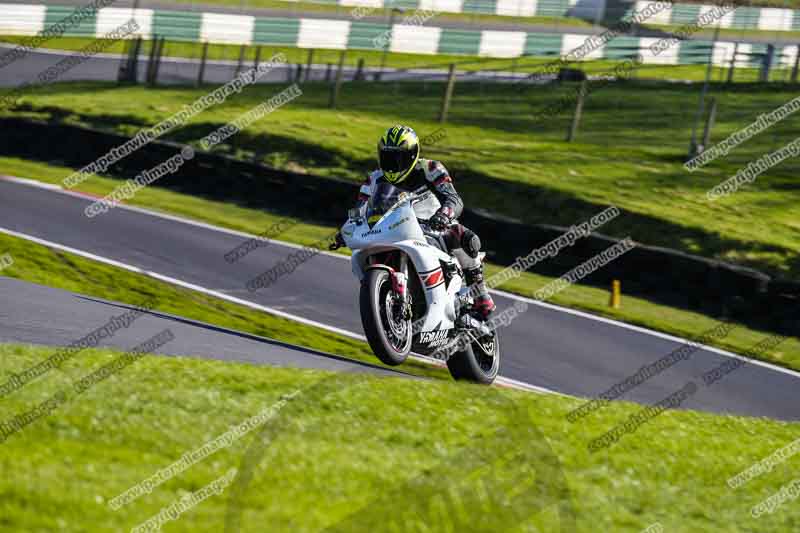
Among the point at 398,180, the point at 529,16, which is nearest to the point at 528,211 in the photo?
the point at 398,180

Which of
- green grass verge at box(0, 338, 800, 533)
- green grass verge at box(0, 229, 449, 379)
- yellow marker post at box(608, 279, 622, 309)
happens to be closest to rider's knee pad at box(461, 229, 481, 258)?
green grass verge at box(0, 338, 800, 533)

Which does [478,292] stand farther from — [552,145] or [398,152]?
[552,145]

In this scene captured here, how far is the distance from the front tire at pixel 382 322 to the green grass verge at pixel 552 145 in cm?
1064

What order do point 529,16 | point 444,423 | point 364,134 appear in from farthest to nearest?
1. point 529,16
2. point 364,134
3. point 444,423

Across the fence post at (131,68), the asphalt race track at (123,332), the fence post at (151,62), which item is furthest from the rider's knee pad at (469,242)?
the fence post at (131,68)

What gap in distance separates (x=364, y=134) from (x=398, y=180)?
16.9 metres

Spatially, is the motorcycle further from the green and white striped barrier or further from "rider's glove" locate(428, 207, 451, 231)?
the green and white striped barrier

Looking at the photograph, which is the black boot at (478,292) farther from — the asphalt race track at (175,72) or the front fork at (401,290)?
the asphalt race track at (175,72)

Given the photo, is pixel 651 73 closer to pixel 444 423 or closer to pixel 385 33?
pixel 385 33

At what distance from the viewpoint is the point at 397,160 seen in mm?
9477

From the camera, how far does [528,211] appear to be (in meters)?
21.0

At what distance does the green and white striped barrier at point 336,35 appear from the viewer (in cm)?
3303

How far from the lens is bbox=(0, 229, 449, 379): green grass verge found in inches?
515

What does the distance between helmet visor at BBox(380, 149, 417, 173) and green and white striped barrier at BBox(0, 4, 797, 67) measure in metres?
22.4
